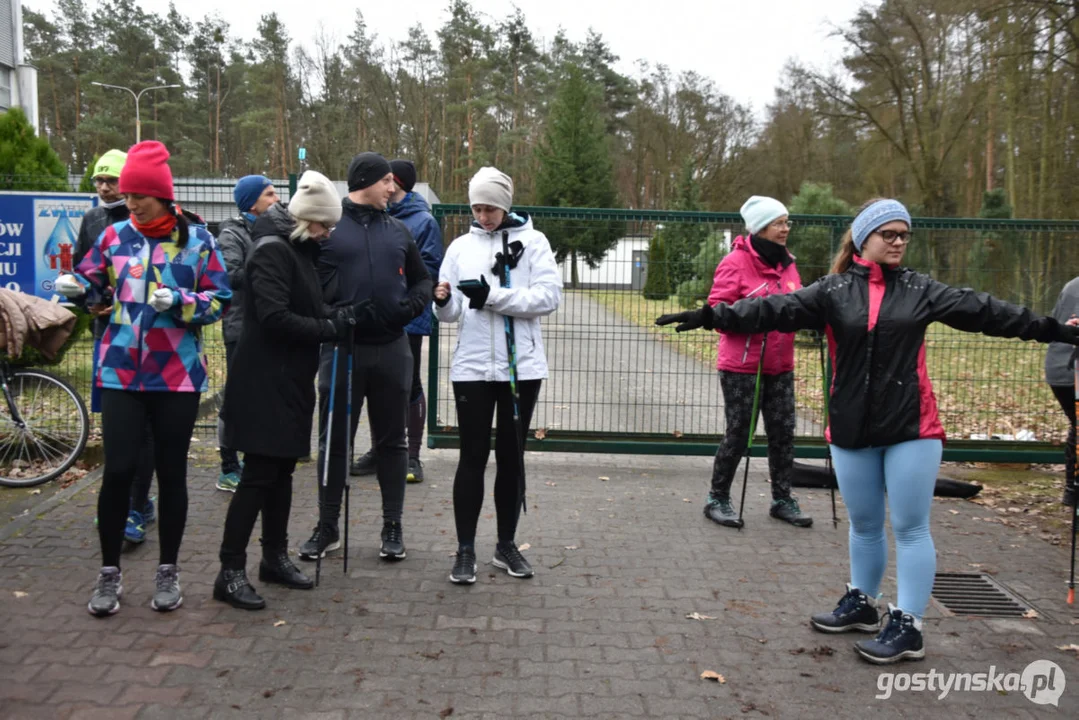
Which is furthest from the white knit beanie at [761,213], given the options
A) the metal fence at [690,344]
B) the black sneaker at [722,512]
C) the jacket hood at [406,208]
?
the jacket hood at [406,208]

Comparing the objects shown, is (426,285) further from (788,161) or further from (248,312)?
(788,161)

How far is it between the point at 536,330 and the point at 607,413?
10.1 feet

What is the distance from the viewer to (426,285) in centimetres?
494

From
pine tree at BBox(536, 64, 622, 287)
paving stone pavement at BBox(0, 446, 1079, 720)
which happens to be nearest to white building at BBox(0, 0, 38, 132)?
paving stone pavement at BBox(0, 446, 1079, 720)

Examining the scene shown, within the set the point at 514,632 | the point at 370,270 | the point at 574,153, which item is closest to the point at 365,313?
the point at 370,270

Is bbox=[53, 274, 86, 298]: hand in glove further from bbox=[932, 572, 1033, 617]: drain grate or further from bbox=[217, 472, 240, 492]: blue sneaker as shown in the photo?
bbox=[932, 572, 1033, 617]: drain grate

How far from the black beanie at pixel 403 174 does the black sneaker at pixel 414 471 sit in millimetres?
2037

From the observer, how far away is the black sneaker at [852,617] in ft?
14.0

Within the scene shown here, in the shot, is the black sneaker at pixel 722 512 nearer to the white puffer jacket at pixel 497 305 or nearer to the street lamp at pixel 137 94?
the white puffer jacket at pixel 497 305

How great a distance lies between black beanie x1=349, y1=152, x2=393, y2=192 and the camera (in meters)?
4.82

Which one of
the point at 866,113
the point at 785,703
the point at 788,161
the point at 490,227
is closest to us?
the point at 785,703

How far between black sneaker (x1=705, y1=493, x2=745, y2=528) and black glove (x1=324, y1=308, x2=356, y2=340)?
9.17 feet

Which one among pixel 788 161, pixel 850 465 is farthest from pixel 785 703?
pixel 788 161

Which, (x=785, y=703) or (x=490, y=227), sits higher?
(x=490, y=227)
